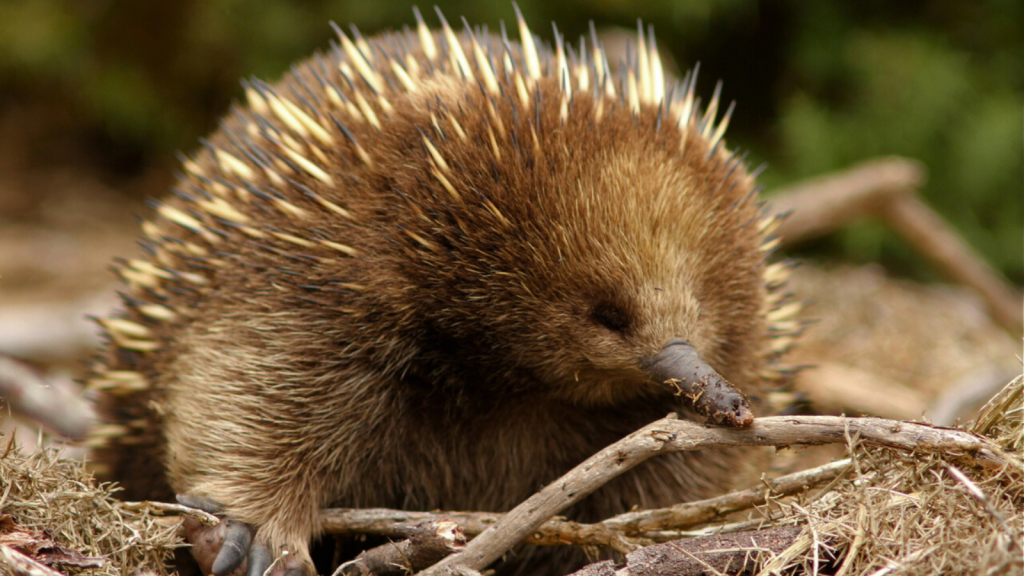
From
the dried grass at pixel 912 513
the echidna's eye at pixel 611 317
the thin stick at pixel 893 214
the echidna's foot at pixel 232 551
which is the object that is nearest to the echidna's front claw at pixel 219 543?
the echidna's foot at pixel 232 551

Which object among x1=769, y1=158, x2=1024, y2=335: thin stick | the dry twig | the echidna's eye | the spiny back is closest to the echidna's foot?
the dry twig

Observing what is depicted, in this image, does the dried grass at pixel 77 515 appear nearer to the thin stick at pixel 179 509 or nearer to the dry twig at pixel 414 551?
the thin stick at pixel 179 509

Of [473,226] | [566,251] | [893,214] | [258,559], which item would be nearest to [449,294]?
[473,226]

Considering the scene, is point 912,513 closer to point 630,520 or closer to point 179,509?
point 630,520

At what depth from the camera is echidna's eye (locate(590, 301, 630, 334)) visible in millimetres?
1947

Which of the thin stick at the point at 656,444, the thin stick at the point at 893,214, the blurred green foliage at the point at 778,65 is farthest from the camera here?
the blurred green foliage at the point at 778,65

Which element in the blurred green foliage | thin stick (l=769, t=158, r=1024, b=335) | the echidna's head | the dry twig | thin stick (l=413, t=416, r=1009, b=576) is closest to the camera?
thin stick (l=413, t=416, r=1009, b=576)

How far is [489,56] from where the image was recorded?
236 centimetres

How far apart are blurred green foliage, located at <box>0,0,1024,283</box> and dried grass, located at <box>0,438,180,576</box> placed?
4.11 meters

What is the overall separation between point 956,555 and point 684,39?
16.5 ft

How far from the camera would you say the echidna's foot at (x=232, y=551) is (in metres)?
2.03

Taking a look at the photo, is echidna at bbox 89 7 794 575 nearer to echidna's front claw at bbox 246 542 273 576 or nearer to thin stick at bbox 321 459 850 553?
echidna's front claw at bbox 246 542 273 576

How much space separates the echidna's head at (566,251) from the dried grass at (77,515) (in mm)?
719

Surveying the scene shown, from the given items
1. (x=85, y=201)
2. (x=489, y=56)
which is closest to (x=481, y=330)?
(x=489, y=56)
